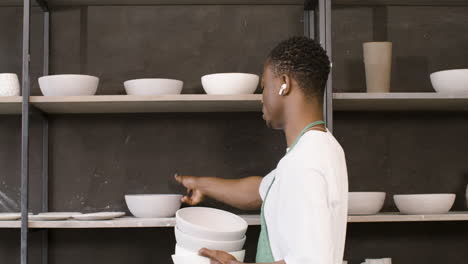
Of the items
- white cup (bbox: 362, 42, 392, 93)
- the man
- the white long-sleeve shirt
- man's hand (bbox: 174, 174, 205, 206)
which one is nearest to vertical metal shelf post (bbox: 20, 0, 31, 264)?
man's hand (bbox: 174, 174, 205, 206)

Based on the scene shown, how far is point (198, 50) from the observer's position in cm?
255

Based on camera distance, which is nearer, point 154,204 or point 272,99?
point 272,99

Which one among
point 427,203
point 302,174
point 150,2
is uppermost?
point 150,2

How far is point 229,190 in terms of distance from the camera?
2215 millimetres

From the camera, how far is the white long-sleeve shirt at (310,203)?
1342 millimetres

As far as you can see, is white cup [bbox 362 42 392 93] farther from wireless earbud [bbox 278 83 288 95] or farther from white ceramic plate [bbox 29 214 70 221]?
white ceramic plate [bbox 29 214 70 221]

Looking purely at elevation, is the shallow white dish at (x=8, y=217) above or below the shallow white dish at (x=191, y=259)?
above

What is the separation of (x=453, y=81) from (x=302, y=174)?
110 cm

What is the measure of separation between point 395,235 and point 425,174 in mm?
280

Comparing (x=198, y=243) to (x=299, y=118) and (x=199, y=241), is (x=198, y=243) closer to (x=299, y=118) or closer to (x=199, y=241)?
(x=199, y=241)

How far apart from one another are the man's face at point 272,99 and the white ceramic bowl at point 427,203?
2.83ft

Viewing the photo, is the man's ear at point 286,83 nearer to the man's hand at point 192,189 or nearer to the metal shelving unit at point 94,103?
the metal shelving unit at point 94,103

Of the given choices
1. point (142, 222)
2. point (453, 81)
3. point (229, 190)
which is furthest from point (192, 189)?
point (453, 81)

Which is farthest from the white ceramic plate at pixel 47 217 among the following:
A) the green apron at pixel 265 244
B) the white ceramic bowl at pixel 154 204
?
the green apron at pixel 265 244
